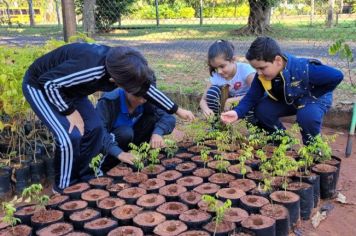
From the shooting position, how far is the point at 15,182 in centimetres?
316

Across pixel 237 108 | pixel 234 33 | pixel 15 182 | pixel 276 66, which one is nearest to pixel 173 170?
pixel 237 108

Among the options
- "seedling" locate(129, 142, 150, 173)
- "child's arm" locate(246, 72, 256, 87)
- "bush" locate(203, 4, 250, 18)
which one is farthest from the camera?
"bush" locate(203, 4, 250, 18)

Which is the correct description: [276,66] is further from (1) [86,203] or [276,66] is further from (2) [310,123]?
(1) [86,203]

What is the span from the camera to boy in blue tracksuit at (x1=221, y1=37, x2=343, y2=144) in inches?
114

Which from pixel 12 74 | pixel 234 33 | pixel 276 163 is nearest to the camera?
pixel 276 163

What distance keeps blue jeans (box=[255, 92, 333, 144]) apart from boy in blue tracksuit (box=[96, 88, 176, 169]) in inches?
30.9

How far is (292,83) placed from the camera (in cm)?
304

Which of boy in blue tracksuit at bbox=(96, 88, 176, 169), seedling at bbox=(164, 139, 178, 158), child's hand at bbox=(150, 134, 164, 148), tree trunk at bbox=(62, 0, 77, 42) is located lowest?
seedling at bbox=(164, 139, 178, 158)

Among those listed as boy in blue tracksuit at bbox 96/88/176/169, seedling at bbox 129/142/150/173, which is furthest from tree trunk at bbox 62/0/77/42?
seedling at bbox 129/142/150/173

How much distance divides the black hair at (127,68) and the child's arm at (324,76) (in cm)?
138

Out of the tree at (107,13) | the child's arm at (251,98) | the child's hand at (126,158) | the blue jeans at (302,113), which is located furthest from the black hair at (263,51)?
the tree at (107,13)

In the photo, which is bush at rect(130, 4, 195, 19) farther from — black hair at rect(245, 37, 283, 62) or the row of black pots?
black hair at rect(245, 37, 283, 62)

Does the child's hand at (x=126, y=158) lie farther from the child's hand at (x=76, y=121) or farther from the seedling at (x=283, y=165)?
the seedling at (x=283, y=165)

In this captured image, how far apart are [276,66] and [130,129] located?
3.90 ft
